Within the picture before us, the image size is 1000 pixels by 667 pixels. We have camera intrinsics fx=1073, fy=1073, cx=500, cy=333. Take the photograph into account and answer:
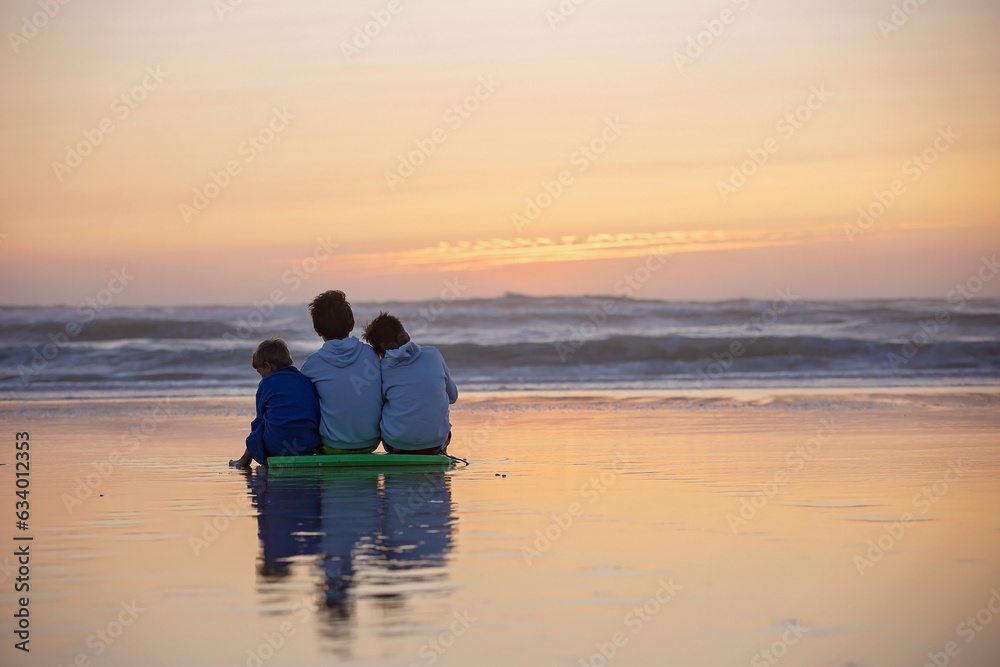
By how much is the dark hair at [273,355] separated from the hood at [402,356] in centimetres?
70

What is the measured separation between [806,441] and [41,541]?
18.9 feet

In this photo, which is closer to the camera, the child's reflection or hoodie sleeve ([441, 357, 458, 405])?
the child's reflection

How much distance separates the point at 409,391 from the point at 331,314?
748mm

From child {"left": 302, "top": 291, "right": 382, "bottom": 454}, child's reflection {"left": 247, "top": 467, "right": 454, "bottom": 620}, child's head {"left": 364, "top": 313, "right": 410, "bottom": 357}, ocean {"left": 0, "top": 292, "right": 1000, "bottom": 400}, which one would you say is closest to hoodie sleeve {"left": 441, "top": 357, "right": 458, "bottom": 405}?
child's head {"left": 364, "top": 313, "right": 410, "bottom": 357}

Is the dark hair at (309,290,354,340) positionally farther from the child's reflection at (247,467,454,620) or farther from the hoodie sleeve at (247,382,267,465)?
the child's reflection at (247,467,454,620)

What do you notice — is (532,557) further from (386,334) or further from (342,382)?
(386,334)

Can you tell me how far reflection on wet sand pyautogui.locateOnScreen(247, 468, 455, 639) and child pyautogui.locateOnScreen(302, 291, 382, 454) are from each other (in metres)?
0.30

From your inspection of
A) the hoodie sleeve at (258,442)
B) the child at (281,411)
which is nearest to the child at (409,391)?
the child at (281,411)

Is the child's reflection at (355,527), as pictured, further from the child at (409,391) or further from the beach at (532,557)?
the child at (409,391)

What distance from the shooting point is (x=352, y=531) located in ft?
15.8

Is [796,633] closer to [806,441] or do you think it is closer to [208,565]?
[208,565]

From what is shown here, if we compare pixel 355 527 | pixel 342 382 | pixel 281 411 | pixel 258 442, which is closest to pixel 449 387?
pixel 342 382

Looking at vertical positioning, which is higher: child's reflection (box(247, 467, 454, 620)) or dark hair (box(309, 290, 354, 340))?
dark hair (box(309, 290, 354, 340))

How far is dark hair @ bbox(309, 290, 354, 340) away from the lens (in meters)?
7.20
